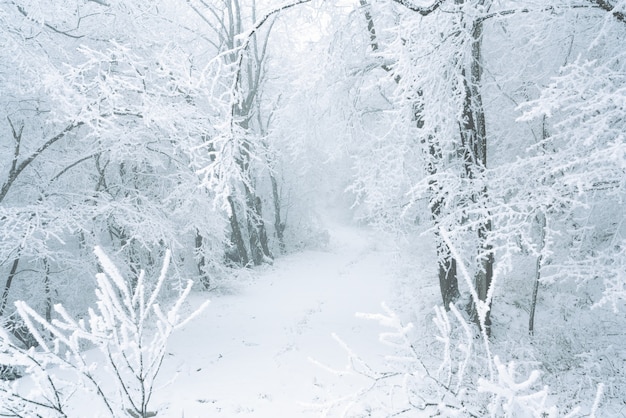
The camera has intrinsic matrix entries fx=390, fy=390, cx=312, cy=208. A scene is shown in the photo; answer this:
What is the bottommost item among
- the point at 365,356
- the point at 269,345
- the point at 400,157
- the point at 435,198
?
the point at 365,356

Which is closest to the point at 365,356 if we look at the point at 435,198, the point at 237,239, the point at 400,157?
the point at 435,198

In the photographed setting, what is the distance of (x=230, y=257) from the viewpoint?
1719 centimetres

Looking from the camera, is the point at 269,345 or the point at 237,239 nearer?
the point at 269,345

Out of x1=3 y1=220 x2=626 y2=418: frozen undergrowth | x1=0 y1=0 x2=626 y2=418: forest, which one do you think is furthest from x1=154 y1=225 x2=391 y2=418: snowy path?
x1=0 y1=0 x2=626 y2=418: forest

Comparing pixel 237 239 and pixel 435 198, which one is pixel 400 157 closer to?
pixel 435 198

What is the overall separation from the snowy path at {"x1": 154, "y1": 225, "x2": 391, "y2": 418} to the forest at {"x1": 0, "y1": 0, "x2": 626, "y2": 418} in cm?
62

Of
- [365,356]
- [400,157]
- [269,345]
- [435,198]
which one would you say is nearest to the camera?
[435,198]

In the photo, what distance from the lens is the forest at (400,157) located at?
14.2 feet

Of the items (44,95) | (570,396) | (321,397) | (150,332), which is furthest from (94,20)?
(570,396)

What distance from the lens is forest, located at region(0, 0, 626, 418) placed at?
4.32 metres

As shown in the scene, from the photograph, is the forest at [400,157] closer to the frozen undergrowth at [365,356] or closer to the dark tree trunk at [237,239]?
the frozen undergrowth at [365,356]

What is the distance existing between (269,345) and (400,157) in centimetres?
506

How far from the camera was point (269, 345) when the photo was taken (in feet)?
28.9

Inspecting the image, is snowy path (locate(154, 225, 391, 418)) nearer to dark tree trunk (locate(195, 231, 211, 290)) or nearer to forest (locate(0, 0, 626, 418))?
forest (locate(0, 0, 626, 418))
